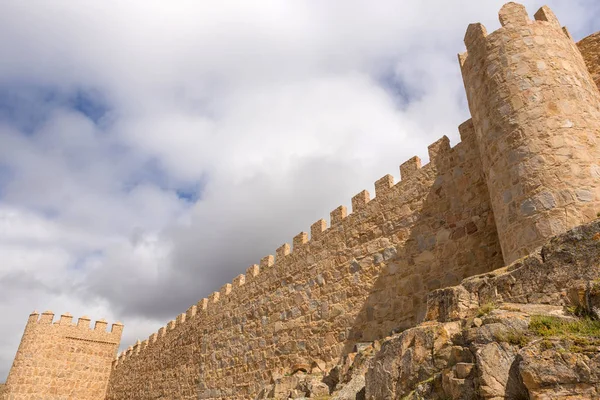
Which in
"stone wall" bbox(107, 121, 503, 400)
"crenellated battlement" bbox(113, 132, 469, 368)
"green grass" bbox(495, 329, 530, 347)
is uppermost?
"crenellated battlement" bbox(113, 132, 469, 368)

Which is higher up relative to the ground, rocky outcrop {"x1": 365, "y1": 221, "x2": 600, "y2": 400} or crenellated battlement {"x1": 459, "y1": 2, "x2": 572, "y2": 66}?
crenellated battlement {"x1": 459, "y1": 2, "x2": 572, "y2": 66}

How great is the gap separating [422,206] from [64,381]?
70.8 ft

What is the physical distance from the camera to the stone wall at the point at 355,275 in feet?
25.3

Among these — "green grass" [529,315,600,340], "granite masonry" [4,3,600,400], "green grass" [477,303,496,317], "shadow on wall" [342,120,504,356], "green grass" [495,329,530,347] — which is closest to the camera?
"green grass" [529,315,600,340]

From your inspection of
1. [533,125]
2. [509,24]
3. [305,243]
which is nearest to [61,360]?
[305,243]

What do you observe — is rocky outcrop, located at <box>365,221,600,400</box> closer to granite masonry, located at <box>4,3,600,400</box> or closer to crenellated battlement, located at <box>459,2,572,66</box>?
granite masonry, located at <box>4,3,600,400</box>

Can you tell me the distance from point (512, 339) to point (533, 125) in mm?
3710

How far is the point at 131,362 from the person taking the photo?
21.8 metres

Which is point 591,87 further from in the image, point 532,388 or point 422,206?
point 532,388

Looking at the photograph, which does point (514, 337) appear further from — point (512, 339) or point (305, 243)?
point (305, 243)

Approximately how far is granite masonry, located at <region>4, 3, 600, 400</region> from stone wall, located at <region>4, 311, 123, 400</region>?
10.9 m

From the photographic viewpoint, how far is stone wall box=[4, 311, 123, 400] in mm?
21703

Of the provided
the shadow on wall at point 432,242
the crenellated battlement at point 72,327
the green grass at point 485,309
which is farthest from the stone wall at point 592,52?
the crenellated battlement at point 72,327

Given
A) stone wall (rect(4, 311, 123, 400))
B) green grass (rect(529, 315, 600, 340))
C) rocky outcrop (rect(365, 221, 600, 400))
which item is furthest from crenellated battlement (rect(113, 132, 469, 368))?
stone wall (rect(4, 311, 123, 400))
